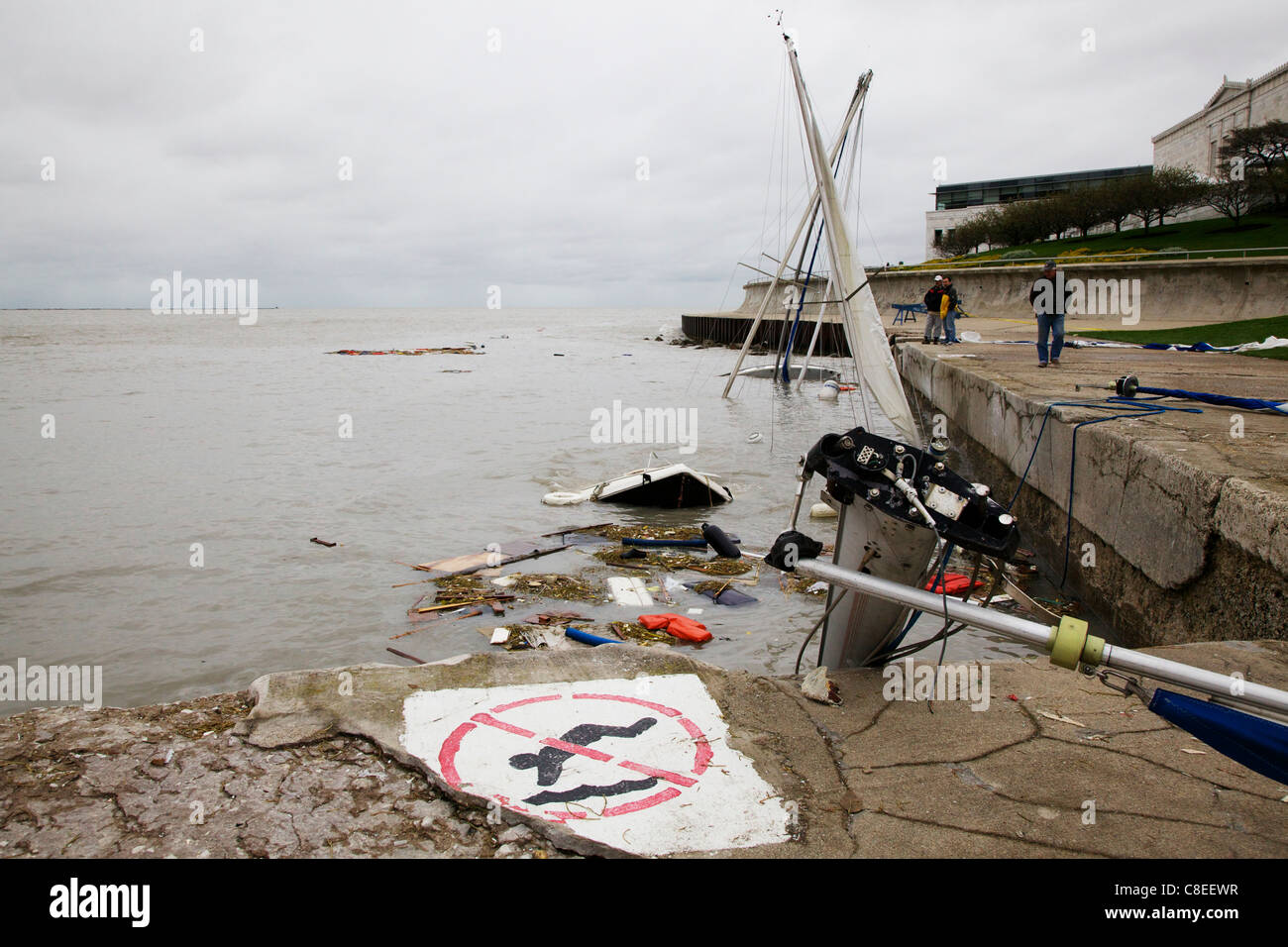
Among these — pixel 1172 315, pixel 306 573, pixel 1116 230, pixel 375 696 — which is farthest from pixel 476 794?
pixel 1116 230

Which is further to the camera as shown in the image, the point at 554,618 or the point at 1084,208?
the point at 1084,208

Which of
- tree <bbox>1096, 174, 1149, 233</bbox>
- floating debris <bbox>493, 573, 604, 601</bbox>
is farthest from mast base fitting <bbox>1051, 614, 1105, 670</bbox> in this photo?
tree <bbox>1096, 174, 1149, 233</bbox>

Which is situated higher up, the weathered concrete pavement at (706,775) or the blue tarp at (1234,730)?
the blue tarp at (1234,730)

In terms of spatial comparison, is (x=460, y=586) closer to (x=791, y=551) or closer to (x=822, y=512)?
(x=822, y=512)

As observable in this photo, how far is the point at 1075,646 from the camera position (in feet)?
10.2

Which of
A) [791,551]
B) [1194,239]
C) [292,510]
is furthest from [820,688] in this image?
[1194,239]

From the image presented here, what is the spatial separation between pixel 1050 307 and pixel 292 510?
12.8m

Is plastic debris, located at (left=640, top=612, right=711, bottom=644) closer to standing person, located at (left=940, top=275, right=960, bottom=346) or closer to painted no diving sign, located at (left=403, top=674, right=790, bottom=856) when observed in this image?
painted no diving sign, located at (left=403, top=674, right=790, bottom=856)

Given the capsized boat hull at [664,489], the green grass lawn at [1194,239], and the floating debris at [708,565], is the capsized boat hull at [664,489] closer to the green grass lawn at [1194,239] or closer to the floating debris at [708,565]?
the floating debris at [708,565]

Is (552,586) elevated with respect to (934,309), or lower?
lower

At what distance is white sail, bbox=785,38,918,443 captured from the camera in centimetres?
1709

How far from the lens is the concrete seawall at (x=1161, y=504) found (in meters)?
4.98

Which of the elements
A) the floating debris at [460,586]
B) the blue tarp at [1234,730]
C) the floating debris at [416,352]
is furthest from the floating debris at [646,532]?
the floating debris at [416,352]

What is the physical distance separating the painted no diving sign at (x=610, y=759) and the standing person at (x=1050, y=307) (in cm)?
1214
